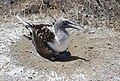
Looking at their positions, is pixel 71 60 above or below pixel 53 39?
A: below

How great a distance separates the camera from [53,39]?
6543 millimetres

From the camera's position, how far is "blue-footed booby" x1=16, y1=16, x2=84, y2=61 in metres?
6.50

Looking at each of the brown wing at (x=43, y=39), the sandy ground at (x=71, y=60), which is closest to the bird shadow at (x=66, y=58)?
the sandy ground at (x=71, y=60)

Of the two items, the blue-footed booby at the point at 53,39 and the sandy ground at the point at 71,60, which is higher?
the blue-footed booby at the point at 53,39

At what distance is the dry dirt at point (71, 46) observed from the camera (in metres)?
6.23

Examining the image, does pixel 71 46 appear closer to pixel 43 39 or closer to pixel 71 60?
pixel 71 60

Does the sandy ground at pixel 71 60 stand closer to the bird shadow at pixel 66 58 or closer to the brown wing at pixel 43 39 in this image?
the bird shadow at pixel 66 58

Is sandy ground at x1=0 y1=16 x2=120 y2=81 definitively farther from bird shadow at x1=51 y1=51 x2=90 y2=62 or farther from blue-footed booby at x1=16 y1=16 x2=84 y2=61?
blue-footed booby at x1=16 y1=16 x2=84 y2=61

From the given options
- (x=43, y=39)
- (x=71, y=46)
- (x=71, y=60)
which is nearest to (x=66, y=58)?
(x=71, y=60)

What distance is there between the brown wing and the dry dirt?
116 millimetres

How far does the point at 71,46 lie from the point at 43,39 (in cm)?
62

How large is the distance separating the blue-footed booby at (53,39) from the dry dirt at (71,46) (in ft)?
0.50

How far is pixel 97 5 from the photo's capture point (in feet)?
26.8

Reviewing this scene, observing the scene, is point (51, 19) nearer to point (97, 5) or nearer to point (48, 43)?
point (97, 5)
